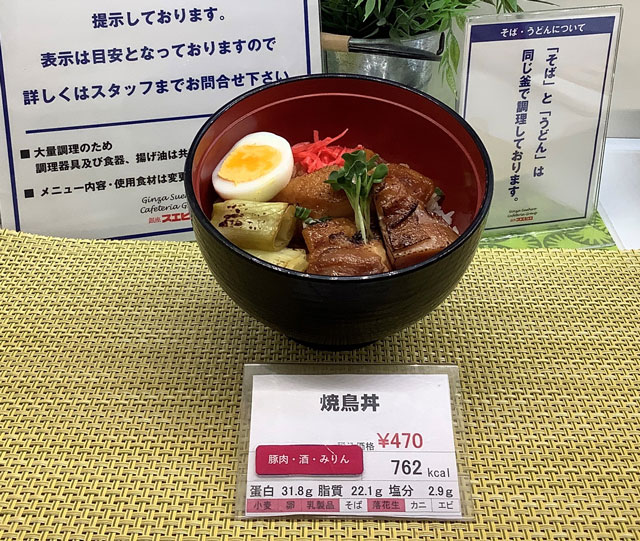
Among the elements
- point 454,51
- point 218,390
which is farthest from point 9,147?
point 454,51

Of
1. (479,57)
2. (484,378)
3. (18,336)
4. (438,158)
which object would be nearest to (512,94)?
(479,57)

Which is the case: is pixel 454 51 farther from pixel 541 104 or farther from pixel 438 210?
pixel 438 210

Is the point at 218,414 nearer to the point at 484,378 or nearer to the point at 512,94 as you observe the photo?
the point at 484,378

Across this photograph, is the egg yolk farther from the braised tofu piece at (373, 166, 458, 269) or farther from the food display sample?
the braised tofu piece at (373, 166, 458, 269)

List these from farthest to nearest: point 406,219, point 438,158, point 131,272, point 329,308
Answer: point 131,272
point 438,158
point 406,219
point 329,308

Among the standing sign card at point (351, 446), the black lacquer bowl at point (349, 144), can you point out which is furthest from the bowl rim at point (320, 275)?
the standing sign card at point (351, 446)

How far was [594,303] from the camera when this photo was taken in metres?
1.08

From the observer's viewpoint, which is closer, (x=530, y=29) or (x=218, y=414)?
(x=218, y=414)

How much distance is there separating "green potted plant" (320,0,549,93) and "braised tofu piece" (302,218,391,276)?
0.48 metres

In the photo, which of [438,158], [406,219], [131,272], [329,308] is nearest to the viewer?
[329,308]

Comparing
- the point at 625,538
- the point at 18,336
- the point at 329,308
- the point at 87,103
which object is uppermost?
the point at 87,103

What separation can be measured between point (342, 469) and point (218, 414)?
20 centimetres

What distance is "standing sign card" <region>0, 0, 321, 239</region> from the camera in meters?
1.13

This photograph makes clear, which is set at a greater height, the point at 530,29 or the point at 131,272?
the point at 530,29
